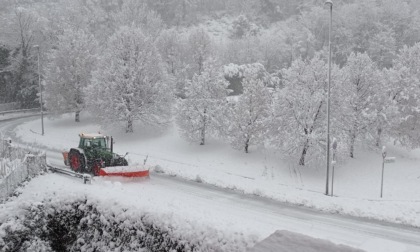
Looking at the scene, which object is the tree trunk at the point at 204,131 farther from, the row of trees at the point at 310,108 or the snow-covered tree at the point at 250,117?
the snow-covered tree at the point at 250,117

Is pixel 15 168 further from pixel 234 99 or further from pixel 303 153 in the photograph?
pixel 234 99

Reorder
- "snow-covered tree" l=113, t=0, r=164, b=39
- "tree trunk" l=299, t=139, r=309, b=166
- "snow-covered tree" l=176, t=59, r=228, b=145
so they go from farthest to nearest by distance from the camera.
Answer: "snow-covered tree" l=113, t=0, r=164, b=39, "snow-covered tree" l=176, t=59, r=228, b=145, "tree trunk" l=299, t=139, r=309, b=166

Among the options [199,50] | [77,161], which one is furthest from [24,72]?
[77,161]

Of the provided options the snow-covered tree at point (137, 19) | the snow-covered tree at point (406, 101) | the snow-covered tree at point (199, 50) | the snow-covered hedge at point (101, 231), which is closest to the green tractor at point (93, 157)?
the snow-covered hedge at point (101, 231)

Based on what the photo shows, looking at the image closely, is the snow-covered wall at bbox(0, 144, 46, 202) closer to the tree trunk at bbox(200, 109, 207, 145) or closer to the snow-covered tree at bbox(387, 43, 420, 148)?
the tree trunk at bbox(200, 109, 207, 145)

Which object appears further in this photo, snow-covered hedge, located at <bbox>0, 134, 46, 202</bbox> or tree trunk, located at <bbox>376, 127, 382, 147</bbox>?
tree trunk, located at <bbox>376, 127, 382, 147</bbox>

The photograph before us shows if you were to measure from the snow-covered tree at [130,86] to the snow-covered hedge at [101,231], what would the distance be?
22.2 meters

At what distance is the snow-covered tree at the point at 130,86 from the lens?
1394 inches

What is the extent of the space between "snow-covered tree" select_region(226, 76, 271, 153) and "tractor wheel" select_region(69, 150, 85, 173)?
14435mm

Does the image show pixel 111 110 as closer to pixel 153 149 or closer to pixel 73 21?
pixel 153 149

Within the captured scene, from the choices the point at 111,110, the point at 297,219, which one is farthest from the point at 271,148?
the point at 297,219

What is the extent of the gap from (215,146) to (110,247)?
2277cm

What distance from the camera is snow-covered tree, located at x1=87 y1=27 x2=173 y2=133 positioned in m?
35.4

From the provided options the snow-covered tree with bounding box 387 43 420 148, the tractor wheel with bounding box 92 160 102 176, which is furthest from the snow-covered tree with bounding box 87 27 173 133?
the snow-covered tree with bounding box 387 43 420 148
